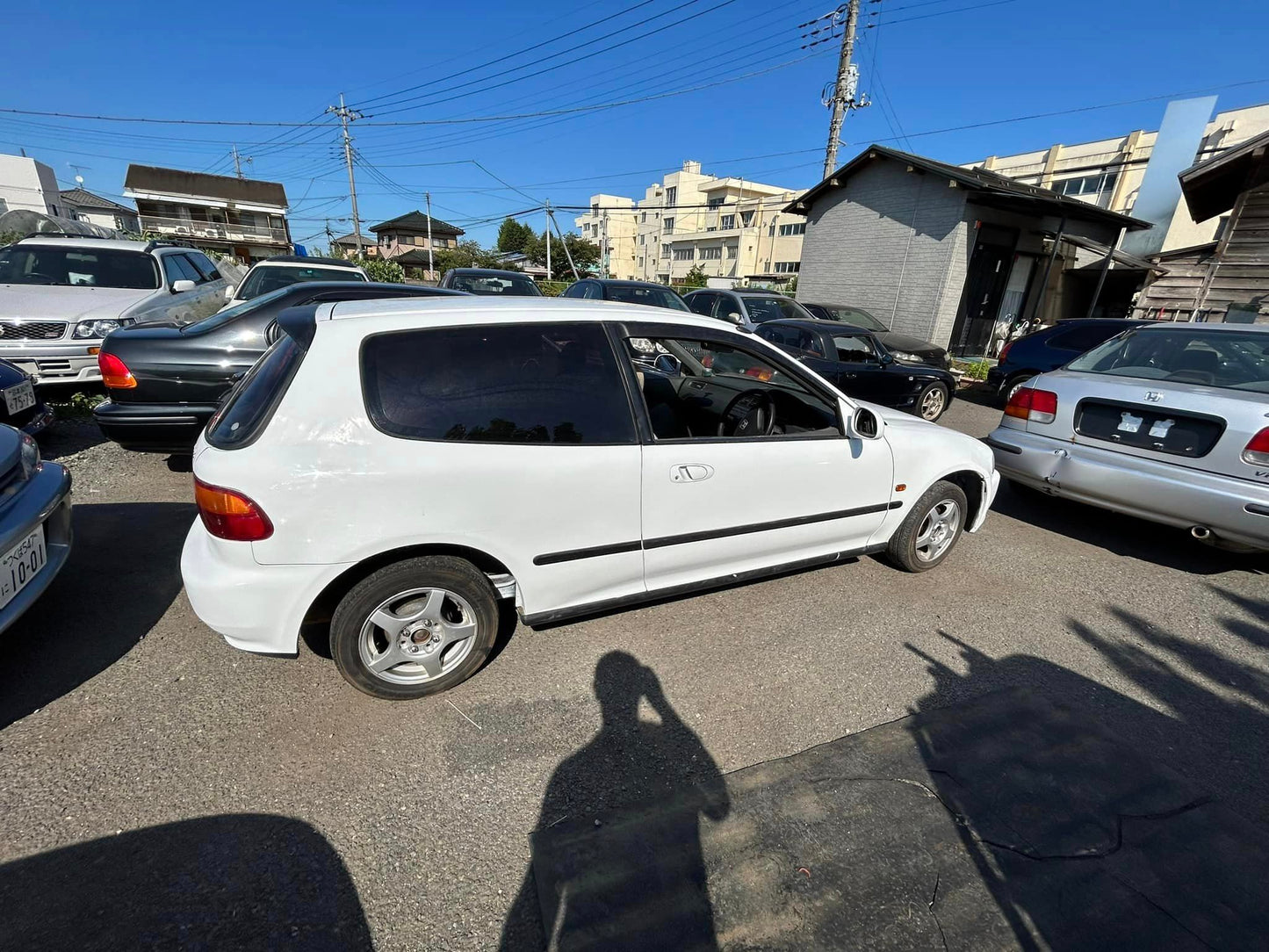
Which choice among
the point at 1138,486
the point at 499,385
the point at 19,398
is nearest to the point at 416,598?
the point at 499,385

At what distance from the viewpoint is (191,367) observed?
423cm

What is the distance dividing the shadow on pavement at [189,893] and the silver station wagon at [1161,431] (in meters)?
4.81

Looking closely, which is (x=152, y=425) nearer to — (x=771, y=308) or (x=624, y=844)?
(x=624, y=844)

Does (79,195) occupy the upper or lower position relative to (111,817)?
upper

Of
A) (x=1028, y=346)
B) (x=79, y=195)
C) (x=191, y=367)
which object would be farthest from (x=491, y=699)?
(x=79, y=195)

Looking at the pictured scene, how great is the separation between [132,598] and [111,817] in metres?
1.66

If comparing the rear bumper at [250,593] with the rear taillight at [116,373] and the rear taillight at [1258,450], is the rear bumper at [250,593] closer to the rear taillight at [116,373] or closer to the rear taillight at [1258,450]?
the rear taillight at [116,373]

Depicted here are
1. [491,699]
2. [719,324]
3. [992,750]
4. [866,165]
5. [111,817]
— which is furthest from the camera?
[866,165]

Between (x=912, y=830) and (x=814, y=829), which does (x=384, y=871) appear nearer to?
(x=814, y=829)

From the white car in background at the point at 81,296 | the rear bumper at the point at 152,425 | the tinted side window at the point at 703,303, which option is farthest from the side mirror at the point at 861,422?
the tinted side window at the point at 703,303

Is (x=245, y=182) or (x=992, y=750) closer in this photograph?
(x=992, y=750)

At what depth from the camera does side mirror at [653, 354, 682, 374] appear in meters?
4.21

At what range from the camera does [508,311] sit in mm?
2488

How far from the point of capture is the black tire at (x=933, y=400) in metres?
8.24
